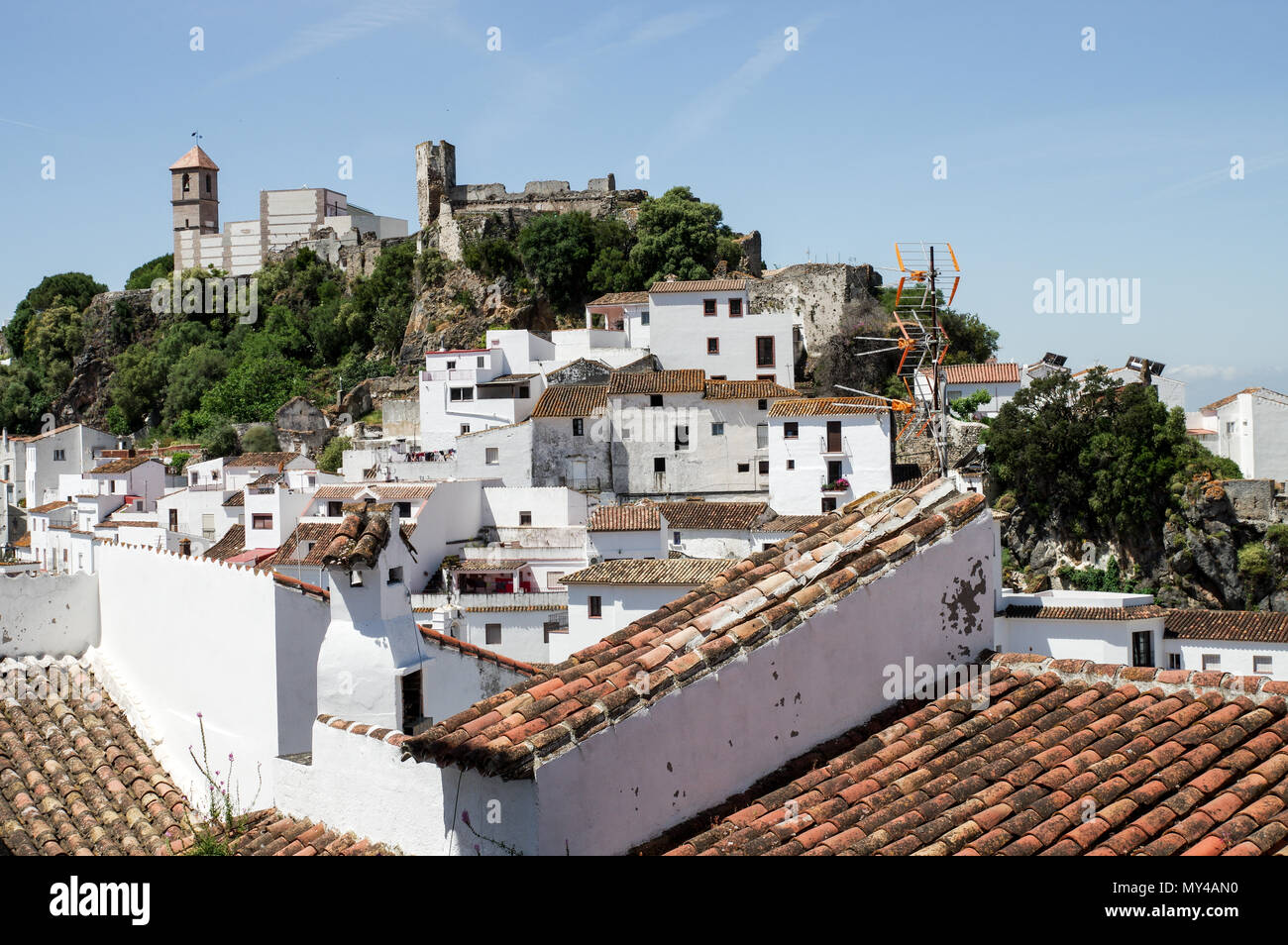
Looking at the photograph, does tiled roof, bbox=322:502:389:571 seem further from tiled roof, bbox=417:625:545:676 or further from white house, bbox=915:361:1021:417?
white house, bbox=915:361:1021:417

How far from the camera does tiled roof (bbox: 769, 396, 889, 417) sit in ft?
117

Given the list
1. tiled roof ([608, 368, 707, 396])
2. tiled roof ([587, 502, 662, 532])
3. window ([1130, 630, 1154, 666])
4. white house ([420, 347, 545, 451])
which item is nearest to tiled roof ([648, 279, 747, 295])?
tiled roof ([608, 368, 707, 396])

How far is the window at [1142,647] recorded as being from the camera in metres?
17.2

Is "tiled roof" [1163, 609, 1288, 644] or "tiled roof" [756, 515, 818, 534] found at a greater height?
"tiled roof" [756, 515, 818, 534]

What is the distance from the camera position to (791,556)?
601cm

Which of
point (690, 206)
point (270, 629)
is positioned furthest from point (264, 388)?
point (270, 629)

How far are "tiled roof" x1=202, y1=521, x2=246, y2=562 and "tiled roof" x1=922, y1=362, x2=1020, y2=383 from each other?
23.3 m

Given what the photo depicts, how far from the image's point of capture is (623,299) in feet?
157

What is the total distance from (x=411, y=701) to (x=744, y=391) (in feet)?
111

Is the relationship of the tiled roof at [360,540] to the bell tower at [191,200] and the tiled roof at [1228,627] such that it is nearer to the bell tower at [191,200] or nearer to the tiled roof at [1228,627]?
the tiled roof at [1228,627]

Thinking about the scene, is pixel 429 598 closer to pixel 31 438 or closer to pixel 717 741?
pixel 717 741

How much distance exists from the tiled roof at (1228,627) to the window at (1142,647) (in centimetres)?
668
